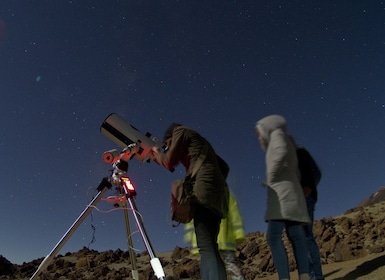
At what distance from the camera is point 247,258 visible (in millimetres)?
10836

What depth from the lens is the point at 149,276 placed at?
29.0 ft

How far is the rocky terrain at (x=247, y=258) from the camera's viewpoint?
8656 mm

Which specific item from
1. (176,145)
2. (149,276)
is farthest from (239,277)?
(149,276)

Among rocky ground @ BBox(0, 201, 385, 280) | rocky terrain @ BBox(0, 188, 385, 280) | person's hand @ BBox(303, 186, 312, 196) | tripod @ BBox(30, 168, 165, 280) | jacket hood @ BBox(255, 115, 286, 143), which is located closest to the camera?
tripod @ BBox(30, 168, 165, 280)

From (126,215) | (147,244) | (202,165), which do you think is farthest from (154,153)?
(147,244)

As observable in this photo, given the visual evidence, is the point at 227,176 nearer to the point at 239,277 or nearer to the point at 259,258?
the point at 239,277

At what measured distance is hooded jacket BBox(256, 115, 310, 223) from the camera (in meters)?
3.03

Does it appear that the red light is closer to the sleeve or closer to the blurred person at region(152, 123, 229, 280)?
the blurred person at region(152, 123, 229, 280)

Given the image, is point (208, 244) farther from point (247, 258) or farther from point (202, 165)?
point (247, 258)

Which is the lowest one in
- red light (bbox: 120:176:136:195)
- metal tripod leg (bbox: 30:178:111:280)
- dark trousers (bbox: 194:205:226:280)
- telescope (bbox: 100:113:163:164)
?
dark trousers (bbox: 194:205:226:280)

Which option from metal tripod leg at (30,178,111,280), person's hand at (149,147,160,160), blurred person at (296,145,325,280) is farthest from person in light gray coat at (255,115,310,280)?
metal tripod leg at (30,178,111,280)

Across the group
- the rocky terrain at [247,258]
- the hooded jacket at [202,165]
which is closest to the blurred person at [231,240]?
the hooded jacket at [202,165]

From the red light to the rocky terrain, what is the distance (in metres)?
5.24

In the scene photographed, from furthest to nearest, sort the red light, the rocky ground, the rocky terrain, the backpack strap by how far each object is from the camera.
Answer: the rocky terrain, the rocky ground, the red light, the backpack strap
